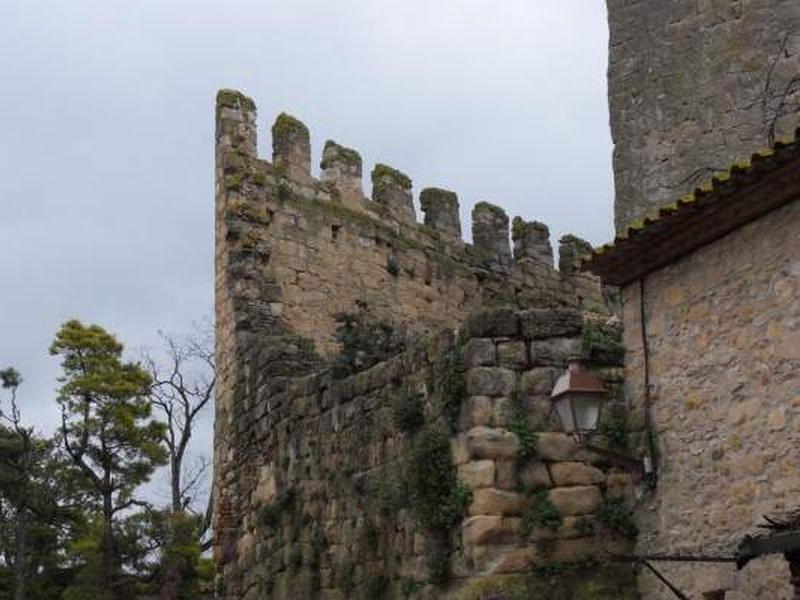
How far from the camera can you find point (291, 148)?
1664cm

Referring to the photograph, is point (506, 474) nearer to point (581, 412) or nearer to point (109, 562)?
point (581, 412)

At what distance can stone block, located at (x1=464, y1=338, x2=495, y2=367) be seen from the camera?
31.8 ft

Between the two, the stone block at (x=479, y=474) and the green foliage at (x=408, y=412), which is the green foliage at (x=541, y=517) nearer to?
the stone block at (x=479, y=474)

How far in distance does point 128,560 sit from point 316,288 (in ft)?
40.2

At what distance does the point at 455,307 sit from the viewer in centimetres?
1783

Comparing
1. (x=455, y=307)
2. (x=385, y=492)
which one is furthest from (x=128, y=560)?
(x=385, y=492)

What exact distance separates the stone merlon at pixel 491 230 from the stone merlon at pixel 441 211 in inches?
18.1

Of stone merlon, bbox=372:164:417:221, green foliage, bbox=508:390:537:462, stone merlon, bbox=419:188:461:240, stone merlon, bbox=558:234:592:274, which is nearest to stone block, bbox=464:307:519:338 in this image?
green foliage, bbox=508:390:537:462

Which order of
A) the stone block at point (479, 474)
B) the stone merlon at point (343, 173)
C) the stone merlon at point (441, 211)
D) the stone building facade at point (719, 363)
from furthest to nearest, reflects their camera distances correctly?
the stone merlon at point (441, 211)
the stone merlon at point (343, 173)
the stone block at point (479, 474)
the stone building facade at point (719, 363)

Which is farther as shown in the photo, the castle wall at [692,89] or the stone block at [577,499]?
the castle wall at [692,89]

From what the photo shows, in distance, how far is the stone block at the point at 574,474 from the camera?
946 centimetres

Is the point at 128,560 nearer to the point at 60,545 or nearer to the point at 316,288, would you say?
the point at 60,545

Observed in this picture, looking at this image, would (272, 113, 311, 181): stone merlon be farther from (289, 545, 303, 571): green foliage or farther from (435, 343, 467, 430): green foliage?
(435, 343, 467, 430): green foliage

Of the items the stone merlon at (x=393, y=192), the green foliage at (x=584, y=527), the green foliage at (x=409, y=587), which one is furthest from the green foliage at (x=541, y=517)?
the stone merlon at (x=393, y=192)
